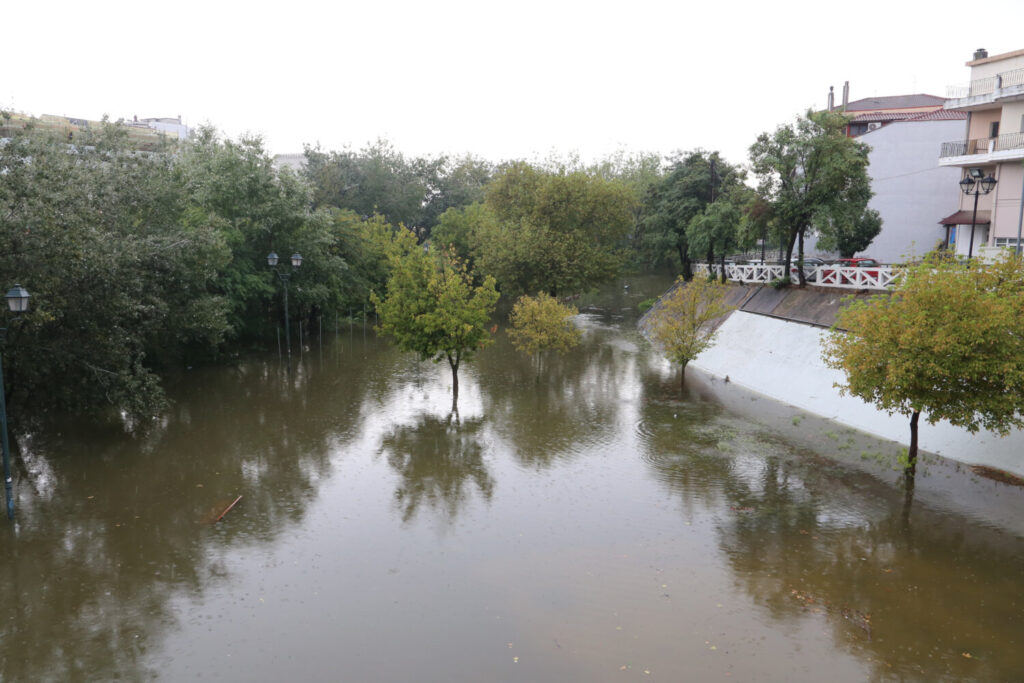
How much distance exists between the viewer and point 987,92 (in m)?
32.1

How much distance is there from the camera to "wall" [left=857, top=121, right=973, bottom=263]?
152 feet

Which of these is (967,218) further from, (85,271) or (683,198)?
(85,271)

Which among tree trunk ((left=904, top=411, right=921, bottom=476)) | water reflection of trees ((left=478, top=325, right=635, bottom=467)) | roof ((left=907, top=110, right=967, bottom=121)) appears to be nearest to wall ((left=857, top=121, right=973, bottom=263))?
roof ((left=907, top=110, right=967, bottom=121))

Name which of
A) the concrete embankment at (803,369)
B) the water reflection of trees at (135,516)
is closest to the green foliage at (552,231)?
the concrete embankment at (803,369)

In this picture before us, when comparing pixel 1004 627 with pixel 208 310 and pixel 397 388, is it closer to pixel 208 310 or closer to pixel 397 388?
pixel 397 388

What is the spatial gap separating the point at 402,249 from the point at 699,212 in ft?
70.5

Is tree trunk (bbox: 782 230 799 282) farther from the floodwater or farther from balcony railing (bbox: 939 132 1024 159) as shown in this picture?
the floodwater

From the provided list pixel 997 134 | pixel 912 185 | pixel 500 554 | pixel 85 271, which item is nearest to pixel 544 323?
pixel 500 554

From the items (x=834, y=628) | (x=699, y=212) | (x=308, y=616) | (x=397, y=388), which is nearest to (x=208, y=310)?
(x=397, y=388)

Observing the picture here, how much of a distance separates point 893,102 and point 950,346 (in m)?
73.4

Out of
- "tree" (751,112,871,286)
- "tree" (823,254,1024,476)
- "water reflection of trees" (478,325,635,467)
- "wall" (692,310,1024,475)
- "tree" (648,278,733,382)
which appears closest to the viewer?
"tree" (823,254,1024,476)

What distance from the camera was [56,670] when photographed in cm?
924

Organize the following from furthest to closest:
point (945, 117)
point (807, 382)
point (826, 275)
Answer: point (945, 117), point (826, 275), point (807, 382)

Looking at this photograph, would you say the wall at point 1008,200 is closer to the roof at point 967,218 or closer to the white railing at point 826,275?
the roof at point 967,218
